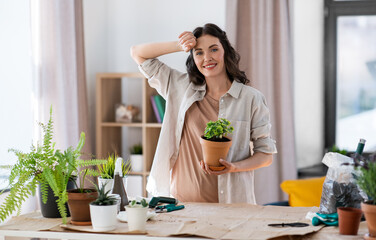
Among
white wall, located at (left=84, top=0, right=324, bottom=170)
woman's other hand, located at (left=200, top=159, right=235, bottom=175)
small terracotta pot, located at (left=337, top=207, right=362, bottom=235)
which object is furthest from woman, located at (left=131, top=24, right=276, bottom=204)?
white wall, located at (left=84, top=0, right=324, bottom=170)

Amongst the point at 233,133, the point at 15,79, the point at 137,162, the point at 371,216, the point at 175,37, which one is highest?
the point at 175,37

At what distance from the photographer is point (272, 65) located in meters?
4.40

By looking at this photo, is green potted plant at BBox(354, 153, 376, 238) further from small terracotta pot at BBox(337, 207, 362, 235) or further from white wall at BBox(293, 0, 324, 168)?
white wall at BBox(293, 0, 324, 168)

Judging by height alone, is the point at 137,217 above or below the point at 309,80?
below

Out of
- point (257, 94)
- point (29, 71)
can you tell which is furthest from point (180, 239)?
point (29, 71)

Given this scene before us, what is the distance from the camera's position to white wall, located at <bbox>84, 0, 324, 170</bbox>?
14.7 feet

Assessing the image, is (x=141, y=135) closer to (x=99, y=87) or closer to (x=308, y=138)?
(x=99, y=87)

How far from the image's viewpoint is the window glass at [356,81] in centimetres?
457

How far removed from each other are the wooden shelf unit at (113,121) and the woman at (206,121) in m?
1.44

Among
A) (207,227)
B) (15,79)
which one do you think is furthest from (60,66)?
(207,227)

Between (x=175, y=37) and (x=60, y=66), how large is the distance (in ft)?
3.80

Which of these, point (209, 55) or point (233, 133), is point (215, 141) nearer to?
point (233, 133)

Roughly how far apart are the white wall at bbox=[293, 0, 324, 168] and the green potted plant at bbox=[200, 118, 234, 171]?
247 cm

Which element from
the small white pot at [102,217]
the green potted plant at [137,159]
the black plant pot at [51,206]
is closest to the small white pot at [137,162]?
the green potted plant at [137,159]
